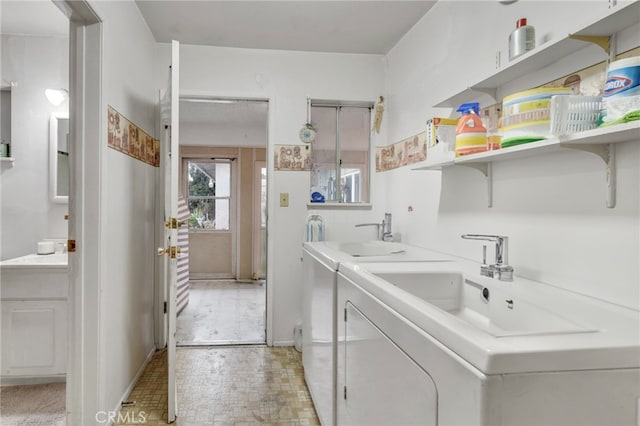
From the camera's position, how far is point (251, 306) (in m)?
4.23

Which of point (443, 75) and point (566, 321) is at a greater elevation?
point (443, 75)

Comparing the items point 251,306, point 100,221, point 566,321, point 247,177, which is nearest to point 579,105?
point 566,321

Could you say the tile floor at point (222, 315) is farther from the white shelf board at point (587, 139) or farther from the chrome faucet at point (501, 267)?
the white shelf board at point (587, 139)

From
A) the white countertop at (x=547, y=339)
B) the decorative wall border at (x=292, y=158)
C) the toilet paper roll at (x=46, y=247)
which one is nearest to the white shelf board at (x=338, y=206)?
the decorative wall border at (x=292, y=158)

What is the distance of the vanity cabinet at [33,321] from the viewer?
2189mm

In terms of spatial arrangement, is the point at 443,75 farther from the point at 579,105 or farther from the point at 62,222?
the point at 62,222

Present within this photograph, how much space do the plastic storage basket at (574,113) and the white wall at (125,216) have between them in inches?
70.8

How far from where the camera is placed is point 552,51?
123cm

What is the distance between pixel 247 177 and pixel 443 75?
3905 millimetres

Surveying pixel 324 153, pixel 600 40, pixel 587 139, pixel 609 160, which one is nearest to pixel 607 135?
pixel 587 139

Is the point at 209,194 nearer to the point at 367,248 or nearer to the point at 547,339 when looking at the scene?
the point at 367,248

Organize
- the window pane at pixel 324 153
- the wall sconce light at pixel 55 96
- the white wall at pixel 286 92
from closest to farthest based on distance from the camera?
the wall sconce light at pixel 55 96 → the white wall at pixel 286 92 → the window pane at pixel 324 153

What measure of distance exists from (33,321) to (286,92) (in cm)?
225

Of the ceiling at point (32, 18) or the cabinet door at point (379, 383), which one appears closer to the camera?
the cabinet door at point (379, 383)
